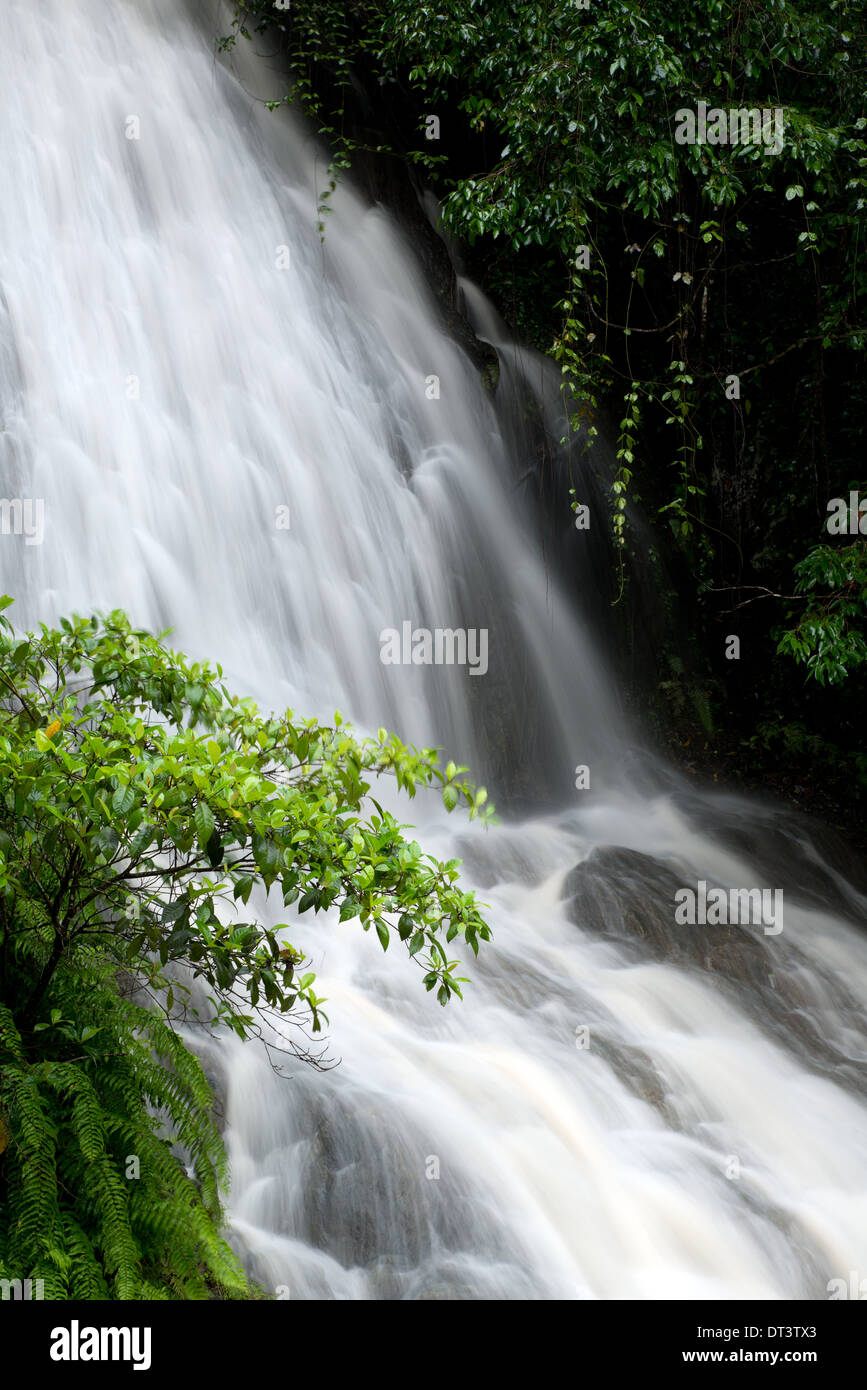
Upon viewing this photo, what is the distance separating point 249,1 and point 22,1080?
33.1 ft

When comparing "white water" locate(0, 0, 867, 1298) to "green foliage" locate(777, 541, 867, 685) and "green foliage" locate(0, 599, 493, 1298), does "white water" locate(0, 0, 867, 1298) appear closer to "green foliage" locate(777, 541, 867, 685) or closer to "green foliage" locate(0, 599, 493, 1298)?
"green foliage" locate(0, 599, 493, 1298)

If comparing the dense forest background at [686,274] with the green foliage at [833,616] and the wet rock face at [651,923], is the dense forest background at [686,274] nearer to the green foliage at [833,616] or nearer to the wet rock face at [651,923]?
the green foliage at [833,616]

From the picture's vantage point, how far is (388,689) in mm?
7676

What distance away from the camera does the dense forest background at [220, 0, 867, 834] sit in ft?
24.2

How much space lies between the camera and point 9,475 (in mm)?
6043

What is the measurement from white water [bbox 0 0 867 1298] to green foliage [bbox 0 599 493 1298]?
0.75 meters

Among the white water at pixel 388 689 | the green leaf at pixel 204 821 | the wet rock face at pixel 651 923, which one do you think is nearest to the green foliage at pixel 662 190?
the white water at pixel 388 689

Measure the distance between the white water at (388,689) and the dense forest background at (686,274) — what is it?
85 cm

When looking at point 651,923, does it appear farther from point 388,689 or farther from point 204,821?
point 204,821

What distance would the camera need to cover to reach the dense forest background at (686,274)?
738 cm

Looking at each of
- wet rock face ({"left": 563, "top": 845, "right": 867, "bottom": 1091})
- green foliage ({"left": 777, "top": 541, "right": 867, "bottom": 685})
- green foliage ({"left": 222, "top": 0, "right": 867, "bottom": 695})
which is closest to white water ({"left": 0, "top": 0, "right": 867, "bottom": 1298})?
wet rock face ({"left": 563, "top": 845, "right": 867, "bottom": 1091})

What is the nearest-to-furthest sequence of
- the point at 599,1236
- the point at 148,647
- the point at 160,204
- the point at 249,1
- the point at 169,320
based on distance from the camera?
the point at 148,647 → the point at 599,1236 → the point at 169,320 → the point at 160,204 → the point at 249,1

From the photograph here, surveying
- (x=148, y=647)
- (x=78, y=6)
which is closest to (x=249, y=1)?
(x=78, y=6)

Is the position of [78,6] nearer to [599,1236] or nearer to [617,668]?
[617,668]
